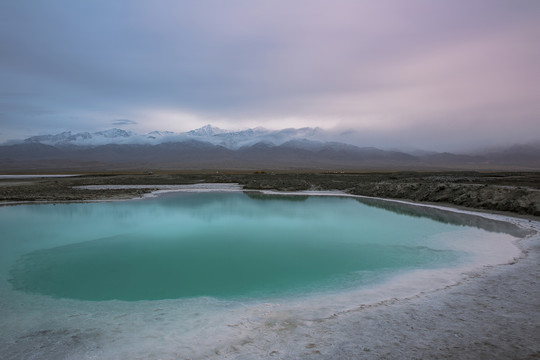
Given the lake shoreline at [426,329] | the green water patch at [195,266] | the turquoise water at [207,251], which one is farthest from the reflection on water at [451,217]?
the lake shoreline at [426,329]

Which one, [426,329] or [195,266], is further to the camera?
[195,266]

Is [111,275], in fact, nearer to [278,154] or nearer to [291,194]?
[291,194]

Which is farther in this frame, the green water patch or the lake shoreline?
the green water patch

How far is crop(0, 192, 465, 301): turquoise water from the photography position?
24.2ft

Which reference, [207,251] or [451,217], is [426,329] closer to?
[207,251]

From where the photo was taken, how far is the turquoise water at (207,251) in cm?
738

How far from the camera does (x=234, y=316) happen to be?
5527 millimetres

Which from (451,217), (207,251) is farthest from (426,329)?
(451,217)

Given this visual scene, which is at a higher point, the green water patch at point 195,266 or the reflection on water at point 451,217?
the reflection on water at point 451,217

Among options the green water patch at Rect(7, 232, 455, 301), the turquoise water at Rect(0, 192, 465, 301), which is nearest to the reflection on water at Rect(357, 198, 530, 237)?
the turquoise water at Rect(0, 192, 465, 301)

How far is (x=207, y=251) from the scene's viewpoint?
10578 millimetres

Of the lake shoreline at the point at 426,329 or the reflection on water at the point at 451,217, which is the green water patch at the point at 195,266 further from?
the reflection on water at the point at 451,217

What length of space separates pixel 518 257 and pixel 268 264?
6273 mm

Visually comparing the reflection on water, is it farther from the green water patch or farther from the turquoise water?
the green water patch
